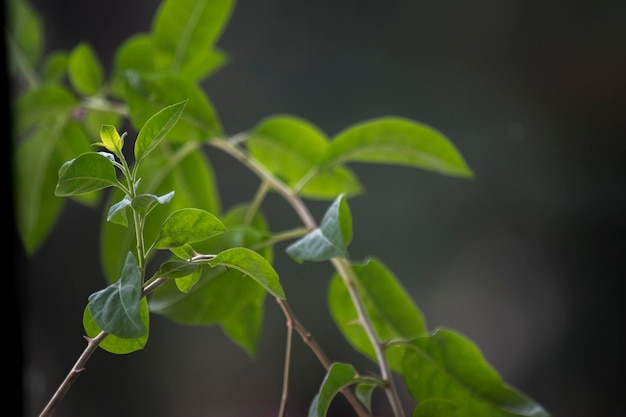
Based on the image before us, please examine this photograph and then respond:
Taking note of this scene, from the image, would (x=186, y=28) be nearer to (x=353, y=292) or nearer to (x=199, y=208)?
(x=199, y=208)

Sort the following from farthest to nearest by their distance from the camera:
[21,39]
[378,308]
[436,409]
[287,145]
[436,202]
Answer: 1. [436,202]
2. [21,39]
3. [287,145]
4. [378,308]
5. [436,409]

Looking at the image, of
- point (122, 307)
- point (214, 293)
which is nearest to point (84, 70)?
point (214, 293)

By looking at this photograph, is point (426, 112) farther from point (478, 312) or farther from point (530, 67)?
point (478, 312)

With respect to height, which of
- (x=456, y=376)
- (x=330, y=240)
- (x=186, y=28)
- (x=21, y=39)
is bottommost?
(x=456, y=376)

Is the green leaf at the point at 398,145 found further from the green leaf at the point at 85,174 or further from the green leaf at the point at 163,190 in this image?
the green leaf at the point at 85,174

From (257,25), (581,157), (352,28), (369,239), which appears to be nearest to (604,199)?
(581,157)

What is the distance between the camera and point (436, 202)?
2.82 ft

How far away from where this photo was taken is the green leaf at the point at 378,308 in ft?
1.63

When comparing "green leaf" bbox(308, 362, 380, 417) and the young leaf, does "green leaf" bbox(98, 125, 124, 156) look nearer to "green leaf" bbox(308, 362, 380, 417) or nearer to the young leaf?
the young leaf

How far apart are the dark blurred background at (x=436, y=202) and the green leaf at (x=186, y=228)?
1.37 ft

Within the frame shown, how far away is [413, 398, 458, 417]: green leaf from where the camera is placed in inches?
14.9

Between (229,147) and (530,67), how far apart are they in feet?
1.51

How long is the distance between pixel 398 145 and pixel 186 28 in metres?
0.24

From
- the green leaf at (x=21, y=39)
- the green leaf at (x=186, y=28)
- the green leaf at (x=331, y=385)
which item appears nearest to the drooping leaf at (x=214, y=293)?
the green leaf at (x=331, y=385)
